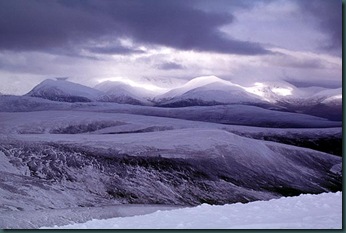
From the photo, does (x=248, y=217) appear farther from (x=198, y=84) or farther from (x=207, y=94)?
(x=198, y=84)

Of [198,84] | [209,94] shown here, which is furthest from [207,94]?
[198,84]

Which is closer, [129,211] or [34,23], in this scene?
[129,211]

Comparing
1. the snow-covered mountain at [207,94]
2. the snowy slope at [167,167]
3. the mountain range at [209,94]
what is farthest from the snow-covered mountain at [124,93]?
the snowy slope at [167,167]

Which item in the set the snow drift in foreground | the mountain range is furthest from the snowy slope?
the mountain range

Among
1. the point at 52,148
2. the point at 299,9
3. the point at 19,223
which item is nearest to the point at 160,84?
the point at 52,148

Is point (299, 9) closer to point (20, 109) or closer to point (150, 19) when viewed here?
point (150, 19)
